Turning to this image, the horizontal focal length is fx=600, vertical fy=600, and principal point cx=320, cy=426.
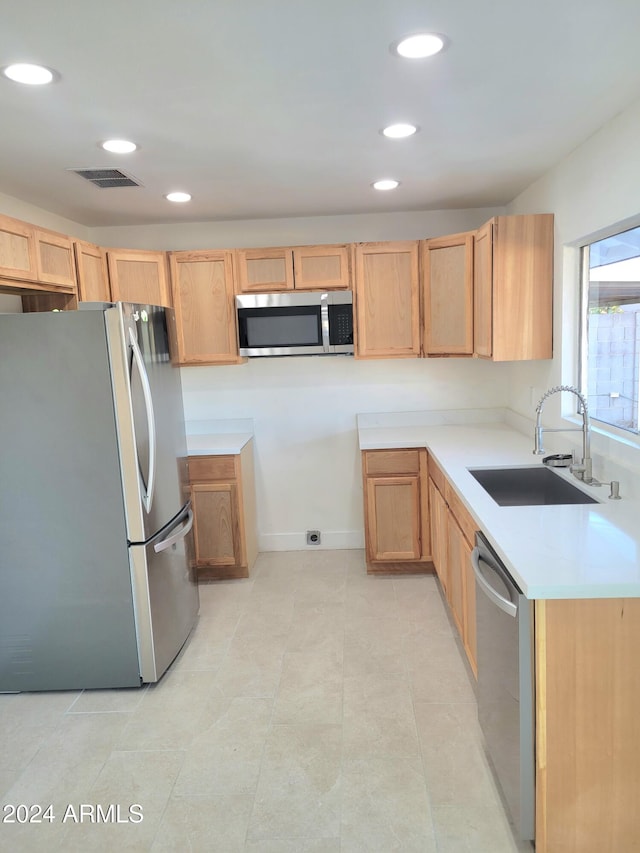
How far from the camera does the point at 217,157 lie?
258 cm

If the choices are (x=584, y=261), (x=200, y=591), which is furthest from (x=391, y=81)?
(x=200, y=591)

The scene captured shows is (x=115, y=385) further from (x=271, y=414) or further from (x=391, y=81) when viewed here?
(x=271, y=414)

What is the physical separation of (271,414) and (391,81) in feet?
8.86

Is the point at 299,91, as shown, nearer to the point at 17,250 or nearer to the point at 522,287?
the point at 17,250


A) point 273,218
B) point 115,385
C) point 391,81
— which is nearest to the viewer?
point 391,81

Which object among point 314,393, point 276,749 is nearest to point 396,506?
point 314,393

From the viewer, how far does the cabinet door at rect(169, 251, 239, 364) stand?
3.85 metres

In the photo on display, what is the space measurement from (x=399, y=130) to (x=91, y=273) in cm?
204

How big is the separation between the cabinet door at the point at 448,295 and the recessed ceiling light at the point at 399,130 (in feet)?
3.99

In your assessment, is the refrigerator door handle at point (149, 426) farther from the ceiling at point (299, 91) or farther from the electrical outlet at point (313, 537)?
the electrical outlet at point (313, 537)

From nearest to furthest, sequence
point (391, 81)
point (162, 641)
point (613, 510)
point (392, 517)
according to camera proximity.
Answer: point (391, 81) < point (613, 510) < point (162, 641) < point (392, 517)

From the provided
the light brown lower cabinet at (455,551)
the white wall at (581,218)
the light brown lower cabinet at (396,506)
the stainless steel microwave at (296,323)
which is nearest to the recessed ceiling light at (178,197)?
the stainless steel microwave at (296,323)

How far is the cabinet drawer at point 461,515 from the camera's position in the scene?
2.40 metres

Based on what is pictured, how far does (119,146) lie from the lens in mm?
2398
